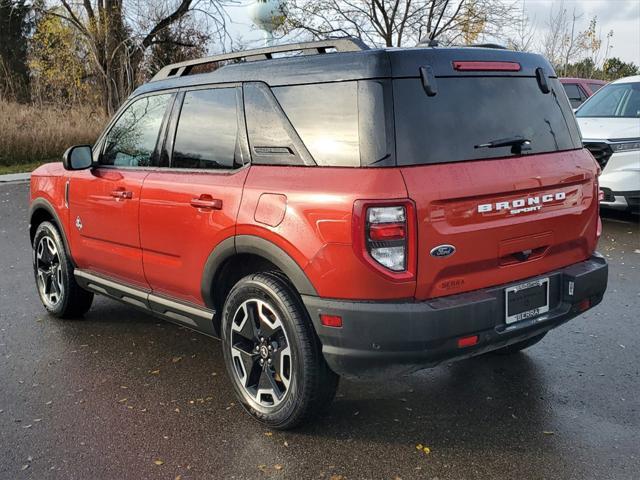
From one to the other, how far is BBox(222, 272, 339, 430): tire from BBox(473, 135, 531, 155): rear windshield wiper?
1202 millimetres

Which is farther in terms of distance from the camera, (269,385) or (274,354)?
(269,385)

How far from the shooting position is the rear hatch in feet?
9.58

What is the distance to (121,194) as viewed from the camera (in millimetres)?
4316

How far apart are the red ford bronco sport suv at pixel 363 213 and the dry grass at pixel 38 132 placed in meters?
18.6

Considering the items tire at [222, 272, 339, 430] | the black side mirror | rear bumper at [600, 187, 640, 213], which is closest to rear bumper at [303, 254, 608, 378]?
tire at [222, 272, 339, 430]

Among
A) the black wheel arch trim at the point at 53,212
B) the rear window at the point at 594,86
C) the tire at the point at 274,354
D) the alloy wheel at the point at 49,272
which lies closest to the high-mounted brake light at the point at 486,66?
the tire at the point at 274,354

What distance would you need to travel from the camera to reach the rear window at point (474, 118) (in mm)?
2945

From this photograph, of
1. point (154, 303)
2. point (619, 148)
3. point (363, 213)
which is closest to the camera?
point (363, 213)

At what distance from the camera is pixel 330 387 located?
3.25m

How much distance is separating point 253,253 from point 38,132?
65.6ft

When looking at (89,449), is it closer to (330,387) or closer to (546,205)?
(330,387)

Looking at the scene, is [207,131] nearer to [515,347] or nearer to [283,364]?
[283,364]

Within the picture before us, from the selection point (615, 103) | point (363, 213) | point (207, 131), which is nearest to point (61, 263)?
point (207, 131)

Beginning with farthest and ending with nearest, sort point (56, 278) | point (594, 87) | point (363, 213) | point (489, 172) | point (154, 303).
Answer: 1. point (594, 87)
2. point (56, 278)
3. point (154, 303)
4. point (489, 172)
5. point (363, 213)
